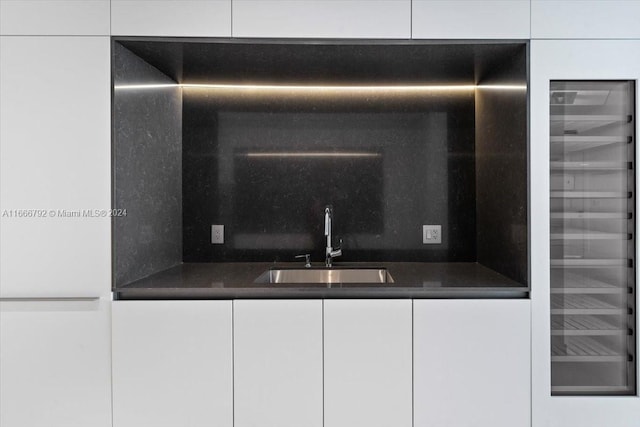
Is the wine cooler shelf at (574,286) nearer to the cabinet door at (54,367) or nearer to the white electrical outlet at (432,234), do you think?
the white electrical outlet at (432,234)

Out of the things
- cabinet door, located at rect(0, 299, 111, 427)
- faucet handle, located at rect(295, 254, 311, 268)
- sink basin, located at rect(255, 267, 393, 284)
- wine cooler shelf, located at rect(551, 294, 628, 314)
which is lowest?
cabinet door, located at rect(0, 299, 111, 427)

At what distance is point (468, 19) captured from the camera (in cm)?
160

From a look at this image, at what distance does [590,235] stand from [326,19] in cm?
141

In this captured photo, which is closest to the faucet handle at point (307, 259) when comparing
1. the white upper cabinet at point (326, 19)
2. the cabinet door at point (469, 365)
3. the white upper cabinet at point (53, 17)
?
the cabinet door at point (469, 365)

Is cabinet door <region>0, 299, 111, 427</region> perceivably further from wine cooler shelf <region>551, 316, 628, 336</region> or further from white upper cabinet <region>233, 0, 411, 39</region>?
wine cooler shelf <region>551, 316, 628, 336</region>

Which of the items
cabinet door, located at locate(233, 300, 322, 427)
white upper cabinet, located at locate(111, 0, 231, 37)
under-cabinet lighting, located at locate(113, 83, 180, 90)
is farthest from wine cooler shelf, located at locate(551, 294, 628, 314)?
A: under-cabinet lighting, located at locate(113, 83, 180, 90)

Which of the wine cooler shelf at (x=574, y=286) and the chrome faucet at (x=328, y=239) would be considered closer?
the wine cooler shelf at (x=574, y=286)

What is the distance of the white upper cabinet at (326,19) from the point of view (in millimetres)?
1602

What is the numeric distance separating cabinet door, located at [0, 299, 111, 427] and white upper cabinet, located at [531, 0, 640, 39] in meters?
2.12

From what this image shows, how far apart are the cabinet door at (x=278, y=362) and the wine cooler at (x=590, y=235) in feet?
3.26

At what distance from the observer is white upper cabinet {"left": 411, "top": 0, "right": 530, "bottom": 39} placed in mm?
1599

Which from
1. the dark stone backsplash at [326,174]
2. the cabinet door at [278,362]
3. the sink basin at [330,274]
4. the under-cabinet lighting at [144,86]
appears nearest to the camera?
the cabinet door at [278,362]

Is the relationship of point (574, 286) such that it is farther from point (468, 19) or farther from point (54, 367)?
point (54, 367)

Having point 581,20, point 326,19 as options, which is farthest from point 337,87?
point 581,20
